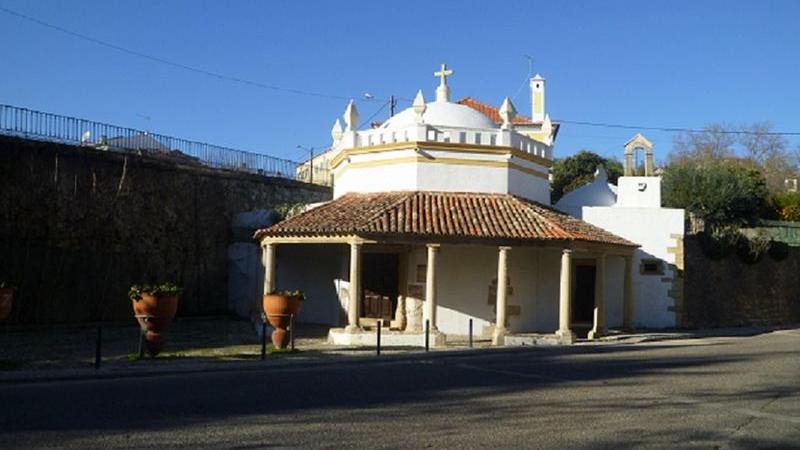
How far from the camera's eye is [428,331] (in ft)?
66.9

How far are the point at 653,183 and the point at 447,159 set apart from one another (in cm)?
773

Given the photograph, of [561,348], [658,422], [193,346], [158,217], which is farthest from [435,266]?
[658,422]

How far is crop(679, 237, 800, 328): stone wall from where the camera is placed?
28.6m

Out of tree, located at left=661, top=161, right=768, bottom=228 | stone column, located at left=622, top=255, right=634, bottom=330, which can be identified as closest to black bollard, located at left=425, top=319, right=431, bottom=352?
stone column, located at left=622, top=255, right=634, bottom=330

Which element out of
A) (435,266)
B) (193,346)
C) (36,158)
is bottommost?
(193,346)

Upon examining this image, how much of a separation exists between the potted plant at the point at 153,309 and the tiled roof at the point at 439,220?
5471 millimetres

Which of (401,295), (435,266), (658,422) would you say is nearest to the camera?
(658,422)

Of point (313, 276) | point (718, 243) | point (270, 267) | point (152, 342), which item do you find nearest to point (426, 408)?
point (152, 342)

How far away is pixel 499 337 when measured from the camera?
21.7 m

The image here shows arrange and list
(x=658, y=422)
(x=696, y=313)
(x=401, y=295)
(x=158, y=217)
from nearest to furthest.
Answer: (x=658, y=422), (x=401, y=295), (x=158, y=217), (x=696, y=313)

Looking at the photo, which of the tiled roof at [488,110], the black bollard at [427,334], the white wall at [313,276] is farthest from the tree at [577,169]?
the black bollard at [427,334]

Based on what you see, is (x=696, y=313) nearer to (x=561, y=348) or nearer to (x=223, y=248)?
(x=561, y=348)

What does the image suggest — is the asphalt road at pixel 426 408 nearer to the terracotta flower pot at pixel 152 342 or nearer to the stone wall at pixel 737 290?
the terracotta flower pot at pixel 152 342

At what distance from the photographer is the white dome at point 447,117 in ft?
86.5
